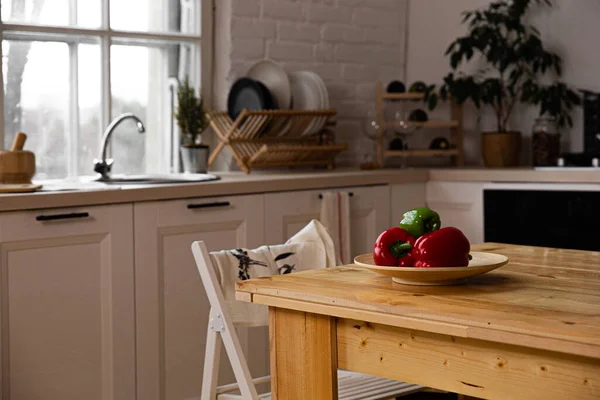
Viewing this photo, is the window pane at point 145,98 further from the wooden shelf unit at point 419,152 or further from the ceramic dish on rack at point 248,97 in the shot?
the wooden shelf unit at point 419,152

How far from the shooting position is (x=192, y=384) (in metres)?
3.37

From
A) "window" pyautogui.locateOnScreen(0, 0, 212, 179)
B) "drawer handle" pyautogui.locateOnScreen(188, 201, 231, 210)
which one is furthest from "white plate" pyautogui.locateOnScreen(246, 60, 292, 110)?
"drawer handle" pyautogui.locateOnScreen(188, 201, 231, 210)

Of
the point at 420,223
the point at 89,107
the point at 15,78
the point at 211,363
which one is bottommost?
the point at 211,363

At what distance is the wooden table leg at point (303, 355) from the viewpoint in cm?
185

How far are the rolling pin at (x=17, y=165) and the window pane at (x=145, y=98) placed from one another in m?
0.74

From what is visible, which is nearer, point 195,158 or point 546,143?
point 195,158

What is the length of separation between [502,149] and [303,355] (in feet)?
9.36

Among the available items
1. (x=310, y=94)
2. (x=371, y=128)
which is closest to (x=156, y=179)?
(x=310, y=94)

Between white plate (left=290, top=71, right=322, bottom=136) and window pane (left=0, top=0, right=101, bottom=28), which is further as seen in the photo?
white plate (left=290, top=71, right=322, bottom=136)

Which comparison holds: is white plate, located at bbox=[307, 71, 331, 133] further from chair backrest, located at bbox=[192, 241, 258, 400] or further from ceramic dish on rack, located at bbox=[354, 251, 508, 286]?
ceramic dish on rack, located at bbox=[354, 251, 508, 286]

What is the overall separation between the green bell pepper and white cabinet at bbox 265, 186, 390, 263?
1.69m

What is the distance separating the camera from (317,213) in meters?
3.78

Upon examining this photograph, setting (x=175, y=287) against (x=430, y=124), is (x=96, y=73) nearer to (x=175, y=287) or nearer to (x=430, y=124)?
(x=175, y=287)

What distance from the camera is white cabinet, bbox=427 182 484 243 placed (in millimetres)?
4117
